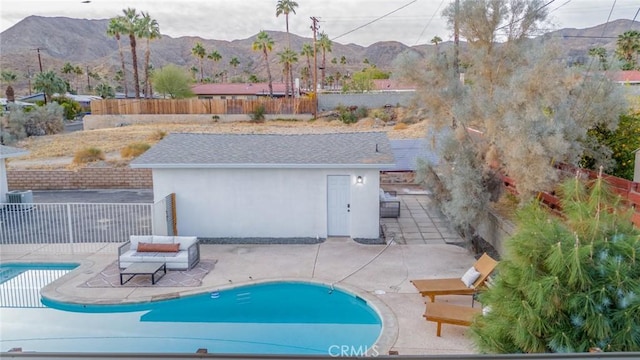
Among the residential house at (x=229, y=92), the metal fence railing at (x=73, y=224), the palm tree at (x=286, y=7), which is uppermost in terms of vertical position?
the palm tree at (x=286, y=7)

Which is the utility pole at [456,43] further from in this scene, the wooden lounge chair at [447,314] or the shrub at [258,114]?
the shrub at [258,114]

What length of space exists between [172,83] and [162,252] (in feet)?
175

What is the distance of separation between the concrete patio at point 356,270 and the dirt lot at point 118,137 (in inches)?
542

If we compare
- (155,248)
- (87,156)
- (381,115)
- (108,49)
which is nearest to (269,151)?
(155,248)

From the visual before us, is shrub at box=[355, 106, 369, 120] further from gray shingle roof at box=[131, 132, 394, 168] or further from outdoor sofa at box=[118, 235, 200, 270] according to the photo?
outdoor sofa at box=[118, 235, 200, 270]

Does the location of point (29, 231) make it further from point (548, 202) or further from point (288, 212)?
point (548, 202)

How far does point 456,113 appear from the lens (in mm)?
11836

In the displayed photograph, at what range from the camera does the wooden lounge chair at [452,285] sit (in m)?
9.45

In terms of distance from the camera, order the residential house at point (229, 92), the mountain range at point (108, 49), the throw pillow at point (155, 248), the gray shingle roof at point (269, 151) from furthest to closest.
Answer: the mountain range at point (108, 49), the residential house at point (229, 92), the gray shingle roof at point (269, 151), the throw pillow at point (155, 248)

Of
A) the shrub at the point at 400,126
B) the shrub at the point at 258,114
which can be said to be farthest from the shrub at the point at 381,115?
the shrub at the point at 258,114

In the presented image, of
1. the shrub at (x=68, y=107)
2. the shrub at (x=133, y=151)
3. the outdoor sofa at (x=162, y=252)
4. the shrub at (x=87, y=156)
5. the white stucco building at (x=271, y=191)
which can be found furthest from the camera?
the shrub at (x=68, y=107)

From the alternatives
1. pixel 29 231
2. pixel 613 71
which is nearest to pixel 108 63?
pixel 29 231

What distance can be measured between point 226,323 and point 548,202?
317 inches

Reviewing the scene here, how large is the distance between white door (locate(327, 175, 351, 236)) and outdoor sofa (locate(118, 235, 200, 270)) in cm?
405
